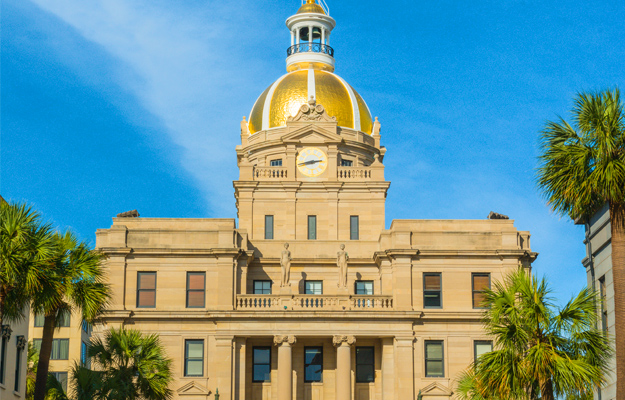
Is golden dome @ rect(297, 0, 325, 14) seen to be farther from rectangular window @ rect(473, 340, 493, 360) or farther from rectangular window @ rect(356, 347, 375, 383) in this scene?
rectangular window @ rect(473, 340, 493, 360)

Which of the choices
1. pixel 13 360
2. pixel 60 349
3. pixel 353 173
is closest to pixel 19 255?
pixel 13 360

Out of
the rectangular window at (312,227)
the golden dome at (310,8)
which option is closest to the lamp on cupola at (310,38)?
the golden dome at (310,8)

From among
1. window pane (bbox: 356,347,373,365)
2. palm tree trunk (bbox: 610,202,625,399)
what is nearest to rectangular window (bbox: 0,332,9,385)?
window pane (bbox: 356,347,373,365)

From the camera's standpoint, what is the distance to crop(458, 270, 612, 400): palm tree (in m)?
38.1

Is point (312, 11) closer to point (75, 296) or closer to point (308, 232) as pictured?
point (308, 232)

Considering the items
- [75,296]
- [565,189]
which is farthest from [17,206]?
[565,189]

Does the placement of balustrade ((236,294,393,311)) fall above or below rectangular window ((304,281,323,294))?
below

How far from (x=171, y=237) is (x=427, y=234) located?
1444cm

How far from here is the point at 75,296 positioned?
141 ft

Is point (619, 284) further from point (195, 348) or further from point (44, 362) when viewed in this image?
point (195, 348)

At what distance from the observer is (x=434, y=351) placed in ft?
200

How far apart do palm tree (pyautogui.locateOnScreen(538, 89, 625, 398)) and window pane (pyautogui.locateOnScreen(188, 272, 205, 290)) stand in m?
27.3

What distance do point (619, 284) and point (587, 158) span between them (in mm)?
4683

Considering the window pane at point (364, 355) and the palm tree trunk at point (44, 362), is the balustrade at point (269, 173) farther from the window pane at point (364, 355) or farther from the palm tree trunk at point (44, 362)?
the palm tree trunk at point (44, 362)
